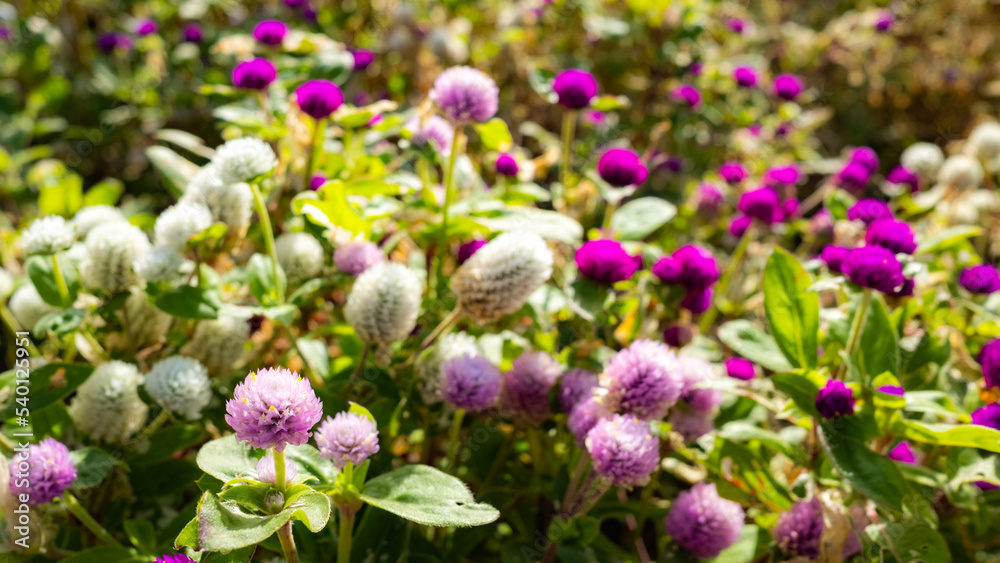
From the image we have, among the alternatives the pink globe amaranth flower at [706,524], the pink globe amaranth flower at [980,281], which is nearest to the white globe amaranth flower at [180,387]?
the pink globe amaranth flower at [706,524]

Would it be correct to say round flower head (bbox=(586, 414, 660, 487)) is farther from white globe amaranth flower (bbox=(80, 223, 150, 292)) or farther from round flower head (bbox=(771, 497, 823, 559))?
white globe amaranth flower (bbox=(80, 223, 150, 292))

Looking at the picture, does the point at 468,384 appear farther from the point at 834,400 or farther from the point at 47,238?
the point at 47,238

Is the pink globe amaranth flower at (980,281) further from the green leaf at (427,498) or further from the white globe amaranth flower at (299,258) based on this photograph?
the white globe amaranth flower at (299,258)

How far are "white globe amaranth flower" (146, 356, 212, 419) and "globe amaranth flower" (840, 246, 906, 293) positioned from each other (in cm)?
98

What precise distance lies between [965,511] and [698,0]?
1890 mm

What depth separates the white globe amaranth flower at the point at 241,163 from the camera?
3.43 ft

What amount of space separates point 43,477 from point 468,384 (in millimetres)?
555

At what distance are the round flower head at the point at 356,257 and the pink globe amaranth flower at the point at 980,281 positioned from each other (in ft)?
3.67

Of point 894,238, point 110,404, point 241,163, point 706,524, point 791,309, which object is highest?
point 241,163

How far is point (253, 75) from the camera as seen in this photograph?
4.65ft

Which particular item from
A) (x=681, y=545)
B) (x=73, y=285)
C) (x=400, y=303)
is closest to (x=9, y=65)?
(x=73, y=285)

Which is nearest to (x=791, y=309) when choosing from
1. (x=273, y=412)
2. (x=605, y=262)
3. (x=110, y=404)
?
(x=605, y=262)

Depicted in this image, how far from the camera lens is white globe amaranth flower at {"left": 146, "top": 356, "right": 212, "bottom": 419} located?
1.04 meters

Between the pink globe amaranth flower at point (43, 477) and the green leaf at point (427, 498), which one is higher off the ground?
the green leaf at point (427, 498)
